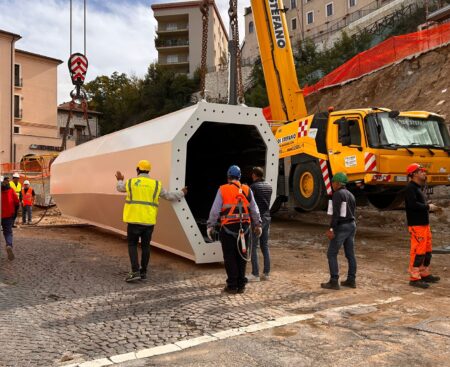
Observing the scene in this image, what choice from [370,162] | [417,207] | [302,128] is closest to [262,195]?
[417,207]

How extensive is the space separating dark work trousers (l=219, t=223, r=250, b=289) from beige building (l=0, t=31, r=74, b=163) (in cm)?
3089

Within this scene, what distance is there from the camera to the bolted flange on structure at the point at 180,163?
6.53 m

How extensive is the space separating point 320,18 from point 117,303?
45577 millimetres

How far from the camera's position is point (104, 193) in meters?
8.95

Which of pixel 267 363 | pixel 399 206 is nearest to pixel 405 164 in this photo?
pixel 399 206

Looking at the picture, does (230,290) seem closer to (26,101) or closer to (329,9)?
(26,101)

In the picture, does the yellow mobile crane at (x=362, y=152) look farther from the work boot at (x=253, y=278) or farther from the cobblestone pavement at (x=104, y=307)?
the cobblestone pavement at (x=104, y=307)

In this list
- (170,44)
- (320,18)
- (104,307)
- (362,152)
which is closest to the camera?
(104,307)

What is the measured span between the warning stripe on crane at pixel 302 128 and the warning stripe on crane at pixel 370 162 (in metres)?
2.31

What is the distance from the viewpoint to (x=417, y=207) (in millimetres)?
6062

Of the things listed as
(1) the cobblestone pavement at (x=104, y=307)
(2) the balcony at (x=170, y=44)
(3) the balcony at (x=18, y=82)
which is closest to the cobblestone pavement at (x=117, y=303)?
(1) the cobblestone pavement at (x=104, y=307)

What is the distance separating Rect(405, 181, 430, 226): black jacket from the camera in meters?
6.07

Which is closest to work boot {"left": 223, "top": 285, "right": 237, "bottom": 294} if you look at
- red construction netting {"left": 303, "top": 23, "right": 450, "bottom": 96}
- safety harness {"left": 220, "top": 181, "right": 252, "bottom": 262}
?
safety harness {"left": 220, "top": 181, "right": 252, "bottom": 262}

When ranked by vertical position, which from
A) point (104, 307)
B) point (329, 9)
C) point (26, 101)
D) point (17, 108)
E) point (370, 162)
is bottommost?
point (104, 307)
